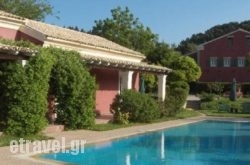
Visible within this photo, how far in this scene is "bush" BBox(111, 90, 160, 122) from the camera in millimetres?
23500

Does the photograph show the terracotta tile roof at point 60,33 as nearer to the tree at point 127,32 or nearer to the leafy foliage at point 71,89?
the leafy foliage at point 71,89

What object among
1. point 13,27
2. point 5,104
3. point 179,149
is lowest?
point 179,149

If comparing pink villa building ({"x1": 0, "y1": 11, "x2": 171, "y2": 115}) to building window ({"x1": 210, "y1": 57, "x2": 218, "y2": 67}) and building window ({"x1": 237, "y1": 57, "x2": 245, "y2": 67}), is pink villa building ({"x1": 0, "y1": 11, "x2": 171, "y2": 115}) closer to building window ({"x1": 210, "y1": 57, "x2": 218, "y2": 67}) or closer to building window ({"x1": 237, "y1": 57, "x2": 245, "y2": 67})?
building window ({"x1": 210, "y1": 57, "x2": 218, "y2": 67})

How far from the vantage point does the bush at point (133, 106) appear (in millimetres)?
23500

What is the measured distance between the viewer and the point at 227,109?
38.7 metres

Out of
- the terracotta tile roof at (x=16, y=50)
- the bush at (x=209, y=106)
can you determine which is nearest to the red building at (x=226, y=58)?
the bush at (x=209, y=106)

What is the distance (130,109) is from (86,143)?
7.86 m

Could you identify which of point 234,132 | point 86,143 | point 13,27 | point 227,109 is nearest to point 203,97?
point 227,109

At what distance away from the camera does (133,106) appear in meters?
23.7

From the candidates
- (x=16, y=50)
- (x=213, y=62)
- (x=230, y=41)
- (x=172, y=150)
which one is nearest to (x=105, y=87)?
(x=172, y=150)

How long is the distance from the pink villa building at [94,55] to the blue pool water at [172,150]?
437cm

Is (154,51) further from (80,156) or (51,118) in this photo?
(80,156)

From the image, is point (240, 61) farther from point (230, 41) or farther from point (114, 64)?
point (114, 64)

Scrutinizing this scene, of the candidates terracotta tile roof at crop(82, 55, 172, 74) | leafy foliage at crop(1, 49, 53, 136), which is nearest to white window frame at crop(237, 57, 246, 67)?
terracotta tile roof at crop(82, 55, 172, 74)
